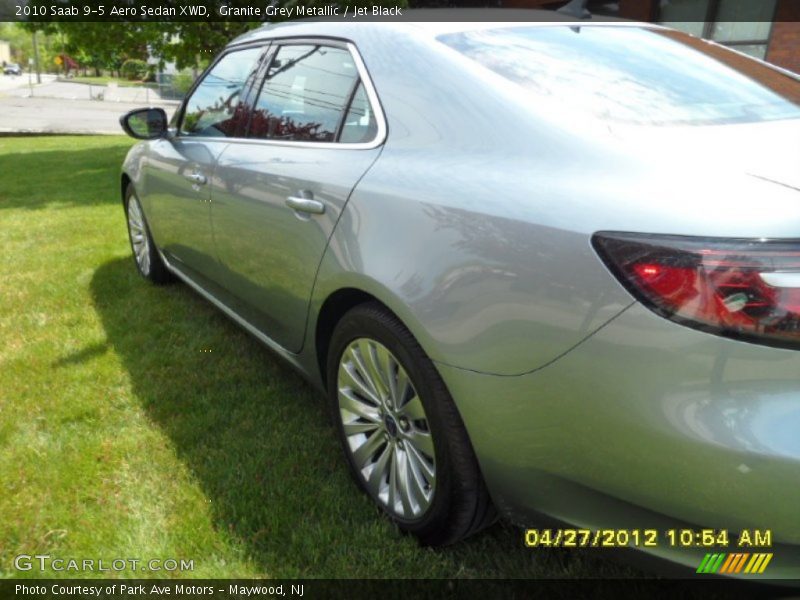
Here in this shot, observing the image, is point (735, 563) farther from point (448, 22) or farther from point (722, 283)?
point (448, 22)

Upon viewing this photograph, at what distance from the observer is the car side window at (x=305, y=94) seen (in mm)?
2408

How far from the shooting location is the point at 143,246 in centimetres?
469

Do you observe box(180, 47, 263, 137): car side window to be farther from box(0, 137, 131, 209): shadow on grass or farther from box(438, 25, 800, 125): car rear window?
box(0, 137, 131, 209): shadow on grass

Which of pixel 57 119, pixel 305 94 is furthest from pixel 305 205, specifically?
pixel 57 119

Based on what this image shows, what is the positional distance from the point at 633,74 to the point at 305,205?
112 centimetres

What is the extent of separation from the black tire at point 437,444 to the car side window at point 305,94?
755 millimetres

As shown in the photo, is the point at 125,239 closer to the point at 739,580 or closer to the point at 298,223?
the point at 298,223

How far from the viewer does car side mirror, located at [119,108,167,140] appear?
389cm

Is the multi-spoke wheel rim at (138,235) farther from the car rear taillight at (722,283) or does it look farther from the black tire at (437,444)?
the car rear taillight at (722,283)

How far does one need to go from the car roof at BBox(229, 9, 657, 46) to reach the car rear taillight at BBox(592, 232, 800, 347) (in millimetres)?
1205

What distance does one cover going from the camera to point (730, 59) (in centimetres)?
233

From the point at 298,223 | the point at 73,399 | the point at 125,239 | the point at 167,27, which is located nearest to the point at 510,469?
the point at 298,223

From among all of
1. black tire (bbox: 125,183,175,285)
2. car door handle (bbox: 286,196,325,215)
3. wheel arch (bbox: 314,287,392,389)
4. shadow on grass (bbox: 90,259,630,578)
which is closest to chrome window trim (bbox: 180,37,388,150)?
car door handle (bbox: 286,196,325,215)

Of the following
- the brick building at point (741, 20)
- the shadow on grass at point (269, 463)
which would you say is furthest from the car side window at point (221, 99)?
the brick building at point (741, 20)
